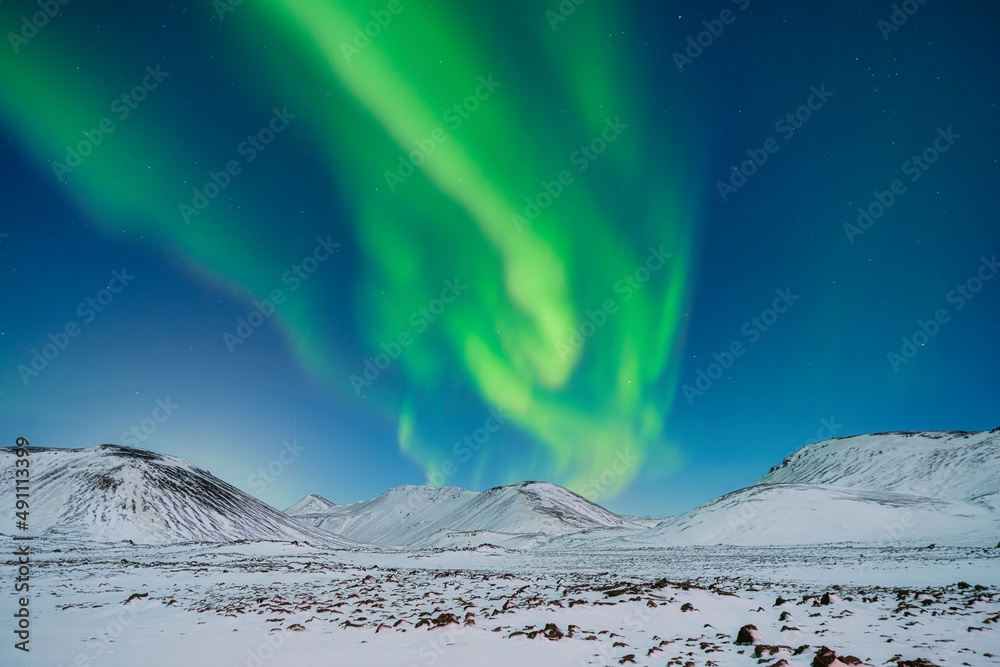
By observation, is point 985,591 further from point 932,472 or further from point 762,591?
point 932,472

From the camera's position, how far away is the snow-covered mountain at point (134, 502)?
118975 mm

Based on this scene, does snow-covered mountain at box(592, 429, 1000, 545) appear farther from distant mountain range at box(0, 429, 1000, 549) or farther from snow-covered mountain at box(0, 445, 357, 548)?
snow-covered mountain at box(0, 445, 357, 548)

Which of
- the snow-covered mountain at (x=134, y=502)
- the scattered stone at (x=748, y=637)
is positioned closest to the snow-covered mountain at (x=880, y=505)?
the scattered stone at (x=748, y=637)

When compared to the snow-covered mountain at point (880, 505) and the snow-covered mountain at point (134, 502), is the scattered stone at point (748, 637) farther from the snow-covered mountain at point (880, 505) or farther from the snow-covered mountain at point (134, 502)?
the snow-covered mountain at point (134, 502)

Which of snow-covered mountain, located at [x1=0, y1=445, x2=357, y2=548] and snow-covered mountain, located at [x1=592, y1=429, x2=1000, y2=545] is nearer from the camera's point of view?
snow-covered mountain, located at [x1=592, y1=429, x2=1000, y2=545]

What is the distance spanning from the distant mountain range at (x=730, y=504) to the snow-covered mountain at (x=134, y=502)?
1.34 ft

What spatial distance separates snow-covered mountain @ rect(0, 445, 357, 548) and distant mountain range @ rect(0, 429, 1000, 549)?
410 millimetres

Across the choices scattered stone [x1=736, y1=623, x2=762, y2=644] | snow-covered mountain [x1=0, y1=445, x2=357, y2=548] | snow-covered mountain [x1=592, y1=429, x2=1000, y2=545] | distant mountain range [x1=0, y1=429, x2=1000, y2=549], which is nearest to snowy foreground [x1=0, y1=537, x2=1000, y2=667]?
scattered stone [x1=736, y1=623, x2=762, y2=644]

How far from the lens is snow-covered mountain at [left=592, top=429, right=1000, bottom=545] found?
6209 centimetres

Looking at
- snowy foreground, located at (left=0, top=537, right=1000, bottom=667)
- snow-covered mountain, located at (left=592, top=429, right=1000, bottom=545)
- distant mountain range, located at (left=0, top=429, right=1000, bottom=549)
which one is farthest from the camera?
distant mountain range, located at (left=0, top=429, right=1000, bottom=549)

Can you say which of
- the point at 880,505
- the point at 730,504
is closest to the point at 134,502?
the point at 730,504

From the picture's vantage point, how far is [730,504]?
86.2 m

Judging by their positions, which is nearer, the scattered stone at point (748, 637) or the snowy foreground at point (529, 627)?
the snowy foreground at point (529, 627)

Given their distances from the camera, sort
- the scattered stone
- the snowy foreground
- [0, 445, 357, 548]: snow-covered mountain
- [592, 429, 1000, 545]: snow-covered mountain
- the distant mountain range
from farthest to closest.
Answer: [0, 445, 357, 548]: snow-covered mountain, the distant mountain range, [592, 429, 1000, 545]: snow-covered mountain, the scattered stone, the snowy foreground
